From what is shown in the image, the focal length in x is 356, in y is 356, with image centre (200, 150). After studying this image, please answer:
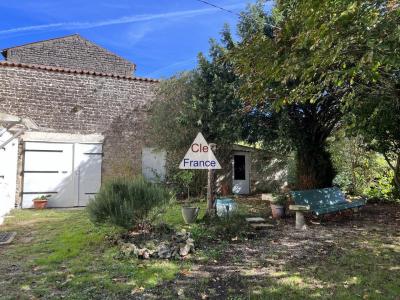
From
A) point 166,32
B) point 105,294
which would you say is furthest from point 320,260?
point 166,32

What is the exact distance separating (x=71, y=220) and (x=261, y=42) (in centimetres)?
646

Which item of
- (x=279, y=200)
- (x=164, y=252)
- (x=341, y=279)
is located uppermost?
(x=279, y=200)

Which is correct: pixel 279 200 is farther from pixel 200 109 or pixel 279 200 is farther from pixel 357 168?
pixel 357 168

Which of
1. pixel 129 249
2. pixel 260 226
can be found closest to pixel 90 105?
pixel 260 226

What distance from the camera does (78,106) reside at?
1280 cm

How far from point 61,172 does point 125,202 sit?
23.6ft

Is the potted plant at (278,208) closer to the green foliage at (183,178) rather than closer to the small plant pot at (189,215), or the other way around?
the small plant pot at (189,215)

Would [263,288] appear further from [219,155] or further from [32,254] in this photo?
[219,155]

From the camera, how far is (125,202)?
20.3 feet

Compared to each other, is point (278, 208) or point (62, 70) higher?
point (62, 70)

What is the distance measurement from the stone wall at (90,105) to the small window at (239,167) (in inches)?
169

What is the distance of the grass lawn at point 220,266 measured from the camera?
159 inches

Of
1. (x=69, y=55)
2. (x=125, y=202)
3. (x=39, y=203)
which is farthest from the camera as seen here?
(x=69, y=55)

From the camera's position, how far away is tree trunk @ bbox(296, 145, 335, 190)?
10.8 metres
